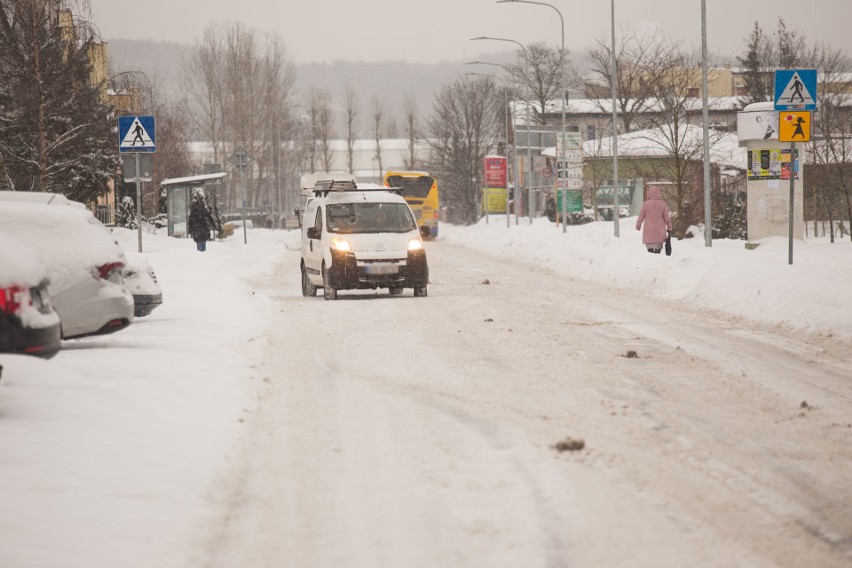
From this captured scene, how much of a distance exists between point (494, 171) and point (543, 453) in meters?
61.5

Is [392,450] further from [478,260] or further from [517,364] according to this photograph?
[478,260]

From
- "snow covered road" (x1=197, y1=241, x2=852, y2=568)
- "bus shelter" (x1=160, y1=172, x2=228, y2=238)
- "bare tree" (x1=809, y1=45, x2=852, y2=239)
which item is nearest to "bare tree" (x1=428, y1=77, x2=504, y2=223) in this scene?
"bare tree" (x1=809, y1=45, x2=852, y2=239)

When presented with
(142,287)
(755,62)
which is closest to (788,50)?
(755,62)

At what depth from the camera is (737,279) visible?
1783cm

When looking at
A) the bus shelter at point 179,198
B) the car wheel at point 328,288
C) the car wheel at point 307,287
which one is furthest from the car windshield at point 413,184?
the car wheel at point 328,288

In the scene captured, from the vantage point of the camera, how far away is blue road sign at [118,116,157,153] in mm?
20312

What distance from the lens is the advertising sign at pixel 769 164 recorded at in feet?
105

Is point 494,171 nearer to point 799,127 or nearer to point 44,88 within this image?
point 44,88

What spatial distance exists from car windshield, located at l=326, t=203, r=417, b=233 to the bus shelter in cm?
2016

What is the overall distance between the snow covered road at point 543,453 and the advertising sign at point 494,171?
2122 inches

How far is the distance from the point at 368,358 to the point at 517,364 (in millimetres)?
1608

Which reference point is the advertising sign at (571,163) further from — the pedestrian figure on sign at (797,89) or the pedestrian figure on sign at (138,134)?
the pedestrian figure on sign at (138,134)

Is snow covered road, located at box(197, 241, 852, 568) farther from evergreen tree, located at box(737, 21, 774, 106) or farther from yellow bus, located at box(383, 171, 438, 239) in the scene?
evergreen tree, located at box(737, 21, 774, 106)

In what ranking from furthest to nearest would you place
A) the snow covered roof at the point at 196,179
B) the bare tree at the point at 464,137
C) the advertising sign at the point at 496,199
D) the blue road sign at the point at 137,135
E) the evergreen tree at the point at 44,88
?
the bare tree at the point at 464,137, the advertising sign at the point at 496,199, the snow covered roof at the point at 196,179, the evergreen tree at the point at 44,88, the blue road sign at the point at 137,135
